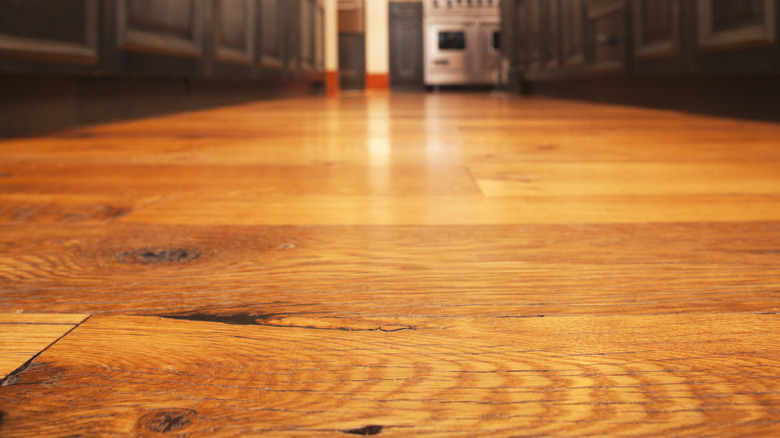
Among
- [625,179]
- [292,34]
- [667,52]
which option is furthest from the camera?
[292,34]

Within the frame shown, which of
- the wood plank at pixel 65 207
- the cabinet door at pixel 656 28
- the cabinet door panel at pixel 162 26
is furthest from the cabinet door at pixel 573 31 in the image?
the wood plank at pixel 65 207

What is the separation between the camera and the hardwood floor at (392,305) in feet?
0.63

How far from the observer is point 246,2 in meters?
2.64

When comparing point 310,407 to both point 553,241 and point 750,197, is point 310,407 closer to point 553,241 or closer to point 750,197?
point 553,241

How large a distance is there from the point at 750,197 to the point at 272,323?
0.45 metres

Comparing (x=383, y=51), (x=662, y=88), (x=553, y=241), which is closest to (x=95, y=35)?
(x=553, y=241)

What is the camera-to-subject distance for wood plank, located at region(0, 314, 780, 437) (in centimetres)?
18

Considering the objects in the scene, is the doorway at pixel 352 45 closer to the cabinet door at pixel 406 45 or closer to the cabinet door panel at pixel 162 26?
the cabinet door at pixel 406 45

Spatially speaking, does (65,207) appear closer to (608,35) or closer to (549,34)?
(608,35)

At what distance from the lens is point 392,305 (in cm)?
→ 29

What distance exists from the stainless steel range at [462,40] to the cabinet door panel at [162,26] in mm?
4196

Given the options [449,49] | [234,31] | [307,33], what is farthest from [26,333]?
[449,49]

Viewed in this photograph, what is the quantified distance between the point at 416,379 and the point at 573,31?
120 inches

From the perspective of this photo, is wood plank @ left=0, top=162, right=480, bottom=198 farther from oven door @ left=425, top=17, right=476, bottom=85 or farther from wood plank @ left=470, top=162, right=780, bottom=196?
oven door @ left=425, top=17, right=476, bottom=85
